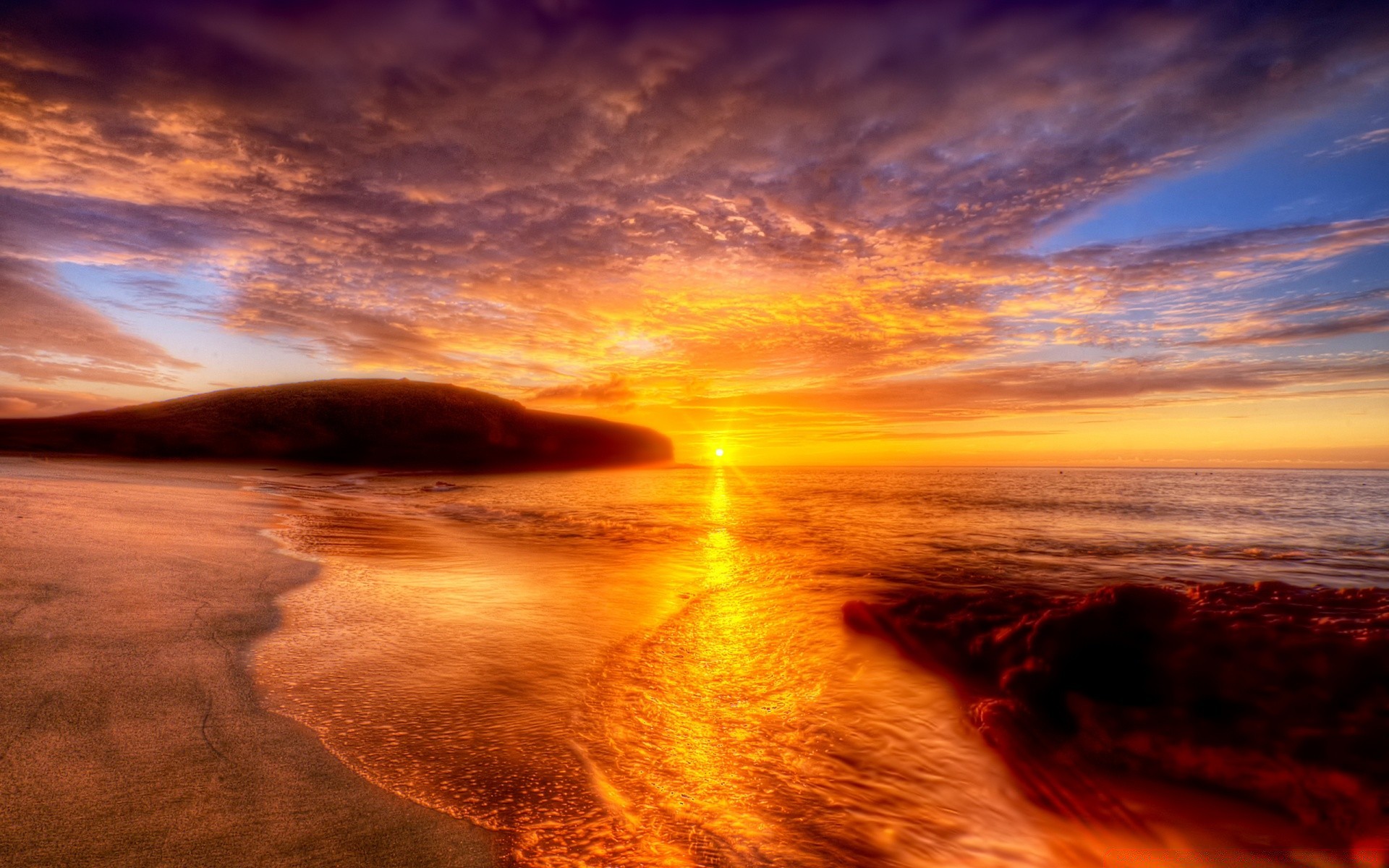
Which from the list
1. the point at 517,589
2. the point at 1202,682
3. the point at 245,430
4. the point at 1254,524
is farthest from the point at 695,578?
the point at 245,430

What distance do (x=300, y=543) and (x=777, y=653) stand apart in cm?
907

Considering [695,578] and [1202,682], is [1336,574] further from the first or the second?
[695,578]

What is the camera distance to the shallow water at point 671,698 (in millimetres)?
2957

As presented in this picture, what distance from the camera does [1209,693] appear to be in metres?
4.22

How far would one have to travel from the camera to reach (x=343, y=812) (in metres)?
2.58

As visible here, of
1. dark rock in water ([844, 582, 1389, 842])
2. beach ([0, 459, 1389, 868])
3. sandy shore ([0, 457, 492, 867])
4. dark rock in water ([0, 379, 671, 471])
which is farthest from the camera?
dark rock in water ([0, 379, 671, 471])

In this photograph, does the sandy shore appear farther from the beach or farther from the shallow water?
the shallow water

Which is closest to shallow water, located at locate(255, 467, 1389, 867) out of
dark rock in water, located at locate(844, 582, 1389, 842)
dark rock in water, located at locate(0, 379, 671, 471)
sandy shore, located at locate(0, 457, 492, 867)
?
sandy shore, located at locate(0, 457, 492, 867)

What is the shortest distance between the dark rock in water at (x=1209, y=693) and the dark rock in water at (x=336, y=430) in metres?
67.0

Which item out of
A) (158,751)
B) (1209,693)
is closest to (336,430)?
(158,751)

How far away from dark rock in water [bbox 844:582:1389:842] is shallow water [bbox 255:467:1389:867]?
63 cm

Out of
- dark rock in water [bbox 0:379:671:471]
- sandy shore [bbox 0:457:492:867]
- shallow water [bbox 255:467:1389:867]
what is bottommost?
shallow water [bbox 255:467:1389:867]

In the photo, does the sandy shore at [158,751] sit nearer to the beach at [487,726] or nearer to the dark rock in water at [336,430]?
the beach at [487,726]

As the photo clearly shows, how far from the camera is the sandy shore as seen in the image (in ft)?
7.38
